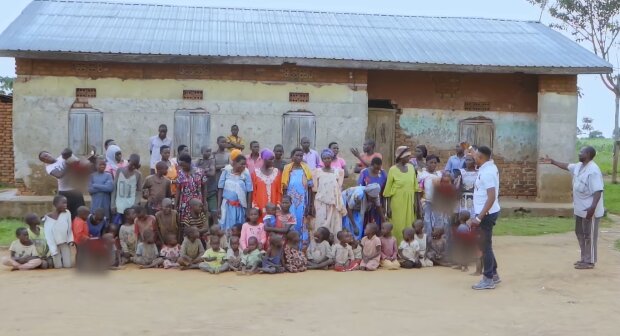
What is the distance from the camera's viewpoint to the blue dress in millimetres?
8680

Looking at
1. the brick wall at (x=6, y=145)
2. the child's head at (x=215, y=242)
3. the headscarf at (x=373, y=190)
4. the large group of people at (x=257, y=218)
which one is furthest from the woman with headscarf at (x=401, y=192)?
the brick wall at (x=6, y=145)

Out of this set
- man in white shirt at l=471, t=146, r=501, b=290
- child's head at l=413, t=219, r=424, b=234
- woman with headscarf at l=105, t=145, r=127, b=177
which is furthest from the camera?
woman with headscarf at l=105, t=145, r=127, b=177

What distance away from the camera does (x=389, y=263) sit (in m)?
8.18

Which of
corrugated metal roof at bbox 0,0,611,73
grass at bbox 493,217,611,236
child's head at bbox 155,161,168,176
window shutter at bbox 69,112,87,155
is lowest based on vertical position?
grass at bbox 493,217,611,236

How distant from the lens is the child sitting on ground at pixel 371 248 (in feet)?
26.7

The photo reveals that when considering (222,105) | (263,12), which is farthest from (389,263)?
(263,12)

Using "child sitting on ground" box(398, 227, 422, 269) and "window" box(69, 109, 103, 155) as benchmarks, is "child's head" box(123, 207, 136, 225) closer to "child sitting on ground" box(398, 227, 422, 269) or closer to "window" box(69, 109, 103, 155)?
"child sitting on ground" box(398, 227, 422, 269)

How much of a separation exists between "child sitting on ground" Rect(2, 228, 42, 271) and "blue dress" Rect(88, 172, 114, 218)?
93 cm

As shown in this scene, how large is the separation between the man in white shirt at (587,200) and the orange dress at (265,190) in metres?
3.22

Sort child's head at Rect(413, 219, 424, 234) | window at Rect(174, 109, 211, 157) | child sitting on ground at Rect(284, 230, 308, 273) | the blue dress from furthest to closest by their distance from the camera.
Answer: window at Rect(174, 109, 211, 157) < the blue dress < child's head at Rect(413, 219, 424, 234) < child sitting on ground at Rect(284, 230, 308, 273)

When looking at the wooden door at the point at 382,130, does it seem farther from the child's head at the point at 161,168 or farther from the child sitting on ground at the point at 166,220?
the child sitting on ground at the point at 166,220

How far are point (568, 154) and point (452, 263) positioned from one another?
262 inches

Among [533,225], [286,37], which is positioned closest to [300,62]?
[286,37]

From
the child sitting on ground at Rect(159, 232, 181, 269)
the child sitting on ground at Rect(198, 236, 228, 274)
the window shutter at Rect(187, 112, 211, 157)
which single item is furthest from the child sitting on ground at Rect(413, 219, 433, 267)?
the window shutter at Rect(187, 112, 211, 157)
